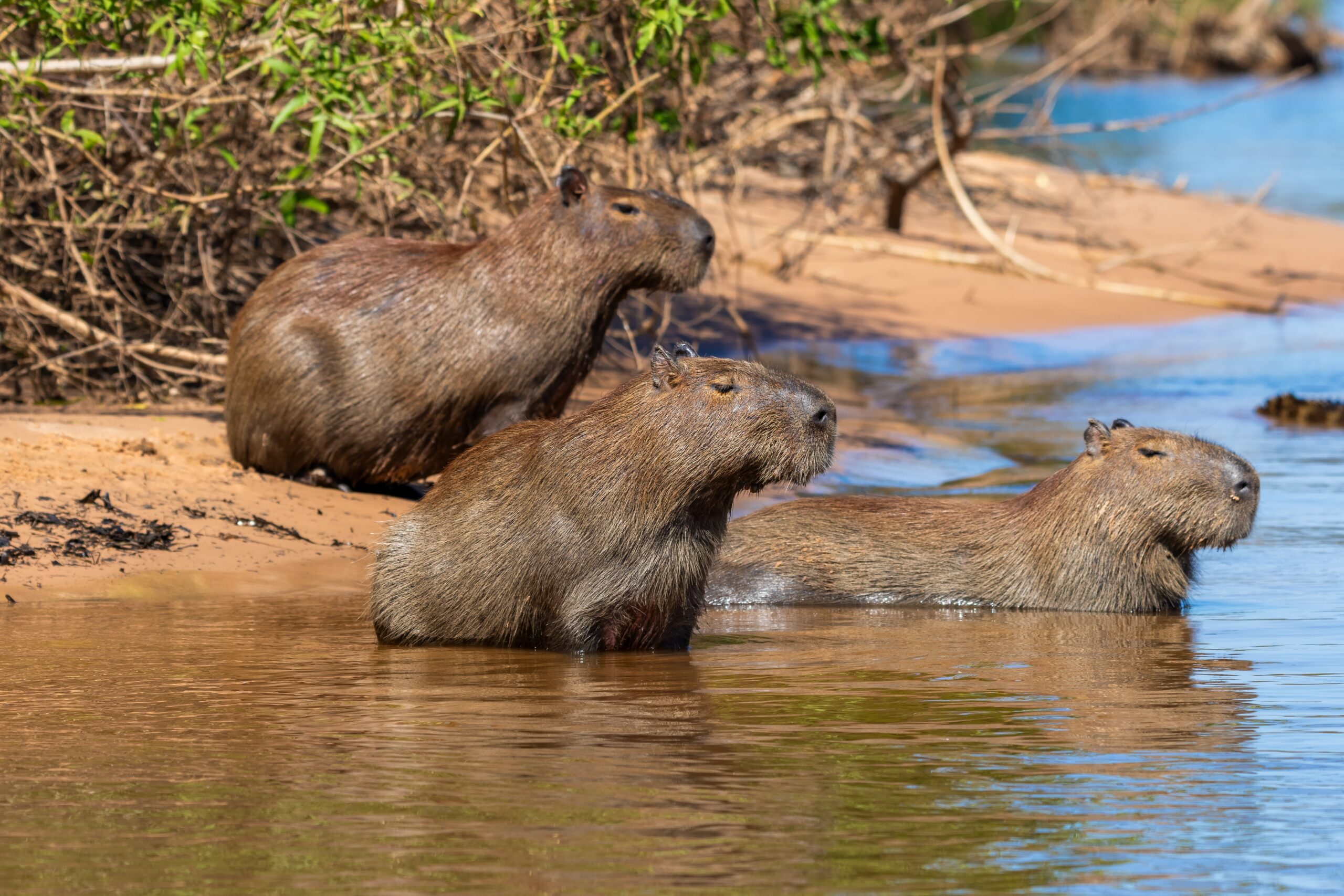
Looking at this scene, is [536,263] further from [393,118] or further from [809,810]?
[809,810]

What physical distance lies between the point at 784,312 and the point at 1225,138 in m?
22.7

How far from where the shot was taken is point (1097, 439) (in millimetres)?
6859

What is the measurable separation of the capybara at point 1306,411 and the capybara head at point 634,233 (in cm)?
490

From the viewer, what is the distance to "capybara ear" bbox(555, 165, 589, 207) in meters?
7.44

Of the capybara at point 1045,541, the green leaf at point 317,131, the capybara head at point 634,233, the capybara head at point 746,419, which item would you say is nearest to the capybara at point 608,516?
the capybara head at point 746,419

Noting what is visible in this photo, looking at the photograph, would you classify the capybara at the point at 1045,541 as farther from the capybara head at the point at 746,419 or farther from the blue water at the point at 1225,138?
the blue water at the point at 1225,138

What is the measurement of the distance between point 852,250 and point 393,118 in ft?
24.2

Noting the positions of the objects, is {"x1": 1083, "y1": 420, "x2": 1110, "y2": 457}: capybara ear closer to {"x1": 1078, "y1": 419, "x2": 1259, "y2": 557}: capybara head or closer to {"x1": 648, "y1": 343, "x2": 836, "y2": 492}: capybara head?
{"x1": 1078, "y1": 419, "x2": 1259, "y2": 557}: capybara head

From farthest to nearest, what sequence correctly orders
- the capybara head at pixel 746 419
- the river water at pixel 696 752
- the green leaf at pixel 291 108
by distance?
the green leaf at pixel 291 108 < the capybara head at pixel 746 419 < the river water at pixel 696 752

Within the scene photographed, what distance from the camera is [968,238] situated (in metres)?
17.4

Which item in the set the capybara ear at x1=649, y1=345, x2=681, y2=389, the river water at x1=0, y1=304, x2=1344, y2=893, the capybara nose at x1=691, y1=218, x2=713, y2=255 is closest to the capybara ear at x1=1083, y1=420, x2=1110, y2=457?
the river water at x1=0, y1=304, x2=1344, y2=893

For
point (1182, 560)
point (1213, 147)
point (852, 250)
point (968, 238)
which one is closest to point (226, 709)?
point (1182, 560)

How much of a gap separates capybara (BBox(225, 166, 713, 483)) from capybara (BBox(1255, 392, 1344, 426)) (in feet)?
16.0

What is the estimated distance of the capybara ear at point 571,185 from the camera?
744 cm
